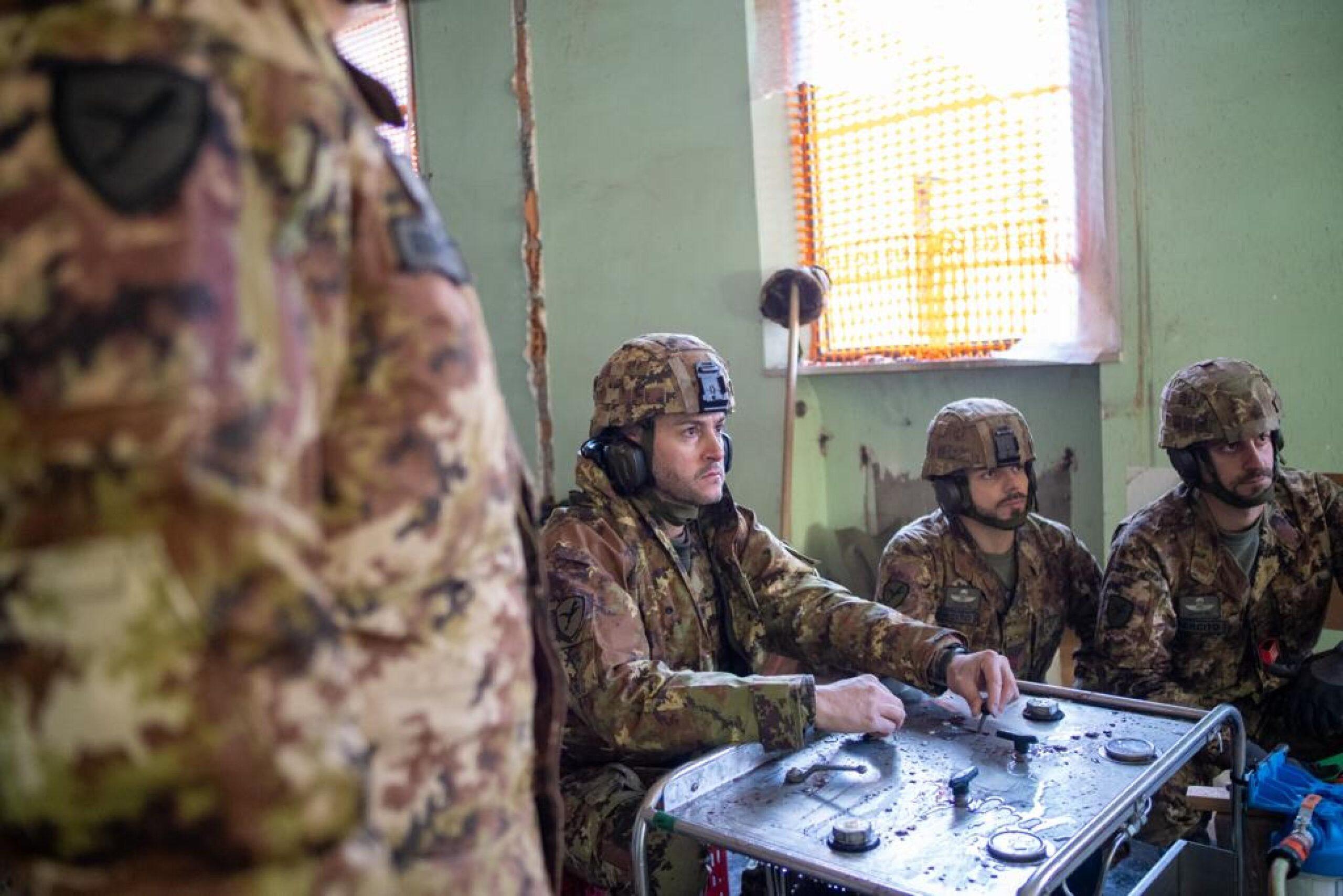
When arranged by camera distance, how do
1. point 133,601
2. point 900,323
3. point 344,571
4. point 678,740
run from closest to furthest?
point 133,601
point 344,571
point 678,740
point 900,323

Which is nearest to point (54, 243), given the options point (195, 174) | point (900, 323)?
point (195, 174)

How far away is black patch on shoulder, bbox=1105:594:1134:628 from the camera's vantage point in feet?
10.2

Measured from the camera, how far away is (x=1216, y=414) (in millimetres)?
3125

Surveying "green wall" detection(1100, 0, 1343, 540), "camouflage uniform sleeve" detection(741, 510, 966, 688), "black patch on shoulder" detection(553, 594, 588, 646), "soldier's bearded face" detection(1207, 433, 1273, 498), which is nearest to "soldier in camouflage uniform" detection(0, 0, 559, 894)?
"black patch on shoulder" detection(553, 594, 588, 646)

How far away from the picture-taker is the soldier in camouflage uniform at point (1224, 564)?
3.11 meters

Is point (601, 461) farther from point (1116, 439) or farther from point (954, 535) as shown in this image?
point (1116, 439)

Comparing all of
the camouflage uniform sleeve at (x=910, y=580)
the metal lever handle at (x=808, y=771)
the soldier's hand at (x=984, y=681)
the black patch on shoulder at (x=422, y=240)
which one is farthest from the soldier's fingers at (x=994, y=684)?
the black patch on shoulder at (x=422, y=240)

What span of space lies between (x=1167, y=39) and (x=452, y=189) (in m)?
3.39

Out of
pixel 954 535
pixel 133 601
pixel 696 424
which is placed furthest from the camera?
pixel 954 535

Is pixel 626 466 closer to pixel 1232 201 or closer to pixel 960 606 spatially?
pixel 960 606

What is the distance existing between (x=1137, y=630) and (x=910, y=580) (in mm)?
658

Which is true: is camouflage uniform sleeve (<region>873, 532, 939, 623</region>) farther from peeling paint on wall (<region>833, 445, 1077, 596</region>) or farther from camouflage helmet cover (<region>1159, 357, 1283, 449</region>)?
peeling paint on wall (<region>833, 445, 1077, 596</region>)

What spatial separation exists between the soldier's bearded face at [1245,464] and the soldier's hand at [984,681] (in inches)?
48.8

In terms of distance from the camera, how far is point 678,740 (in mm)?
2189
